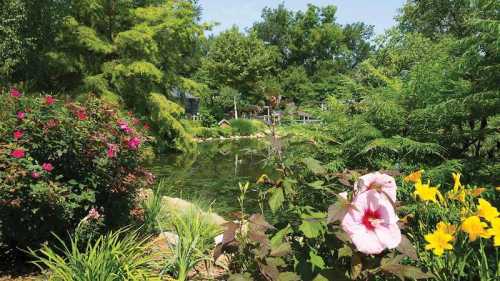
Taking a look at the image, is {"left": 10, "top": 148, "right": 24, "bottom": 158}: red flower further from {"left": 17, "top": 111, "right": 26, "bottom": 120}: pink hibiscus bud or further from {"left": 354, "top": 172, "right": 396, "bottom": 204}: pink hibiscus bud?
{"left": 354, "top": 172, "right": 396, "bottom": 204}: pink hibiscus bud

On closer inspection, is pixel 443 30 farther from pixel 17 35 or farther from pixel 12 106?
pixel 12 106

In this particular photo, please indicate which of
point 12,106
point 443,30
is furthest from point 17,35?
point 443,30

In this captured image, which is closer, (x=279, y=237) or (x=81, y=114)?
(x=279, y=237)

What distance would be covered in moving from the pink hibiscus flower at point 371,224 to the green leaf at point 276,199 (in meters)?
0.43

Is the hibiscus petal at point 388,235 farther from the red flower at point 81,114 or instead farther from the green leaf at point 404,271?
the red flower at point 81,114

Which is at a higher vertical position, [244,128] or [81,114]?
[81,114]

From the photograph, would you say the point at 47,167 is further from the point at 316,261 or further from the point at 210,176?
the point at 210,176

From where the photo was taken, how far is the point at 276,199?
2.03m

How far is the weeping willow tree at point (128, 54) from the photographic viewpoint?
18.5m

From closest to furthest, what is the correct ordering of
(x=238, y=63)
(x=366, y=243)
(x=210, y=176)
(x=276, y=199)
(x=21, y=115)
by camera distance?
(x=366, y=243) → (x=276, y=199) → (x=21, y=115) → (x=210, y=176) → (x=238, y=63)

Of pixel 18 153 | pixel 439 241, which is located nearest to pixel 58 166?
pixel 18 153

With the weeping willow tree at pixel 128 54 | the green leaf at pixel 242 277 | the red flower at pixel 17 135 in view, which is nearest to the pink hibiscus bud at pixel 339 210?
the green leaf at pixel 242 277

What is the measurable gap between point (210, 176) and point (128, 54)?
28.6 feet

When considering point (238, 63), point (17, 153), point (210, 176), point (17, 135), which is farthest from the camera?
point (238, 63)
